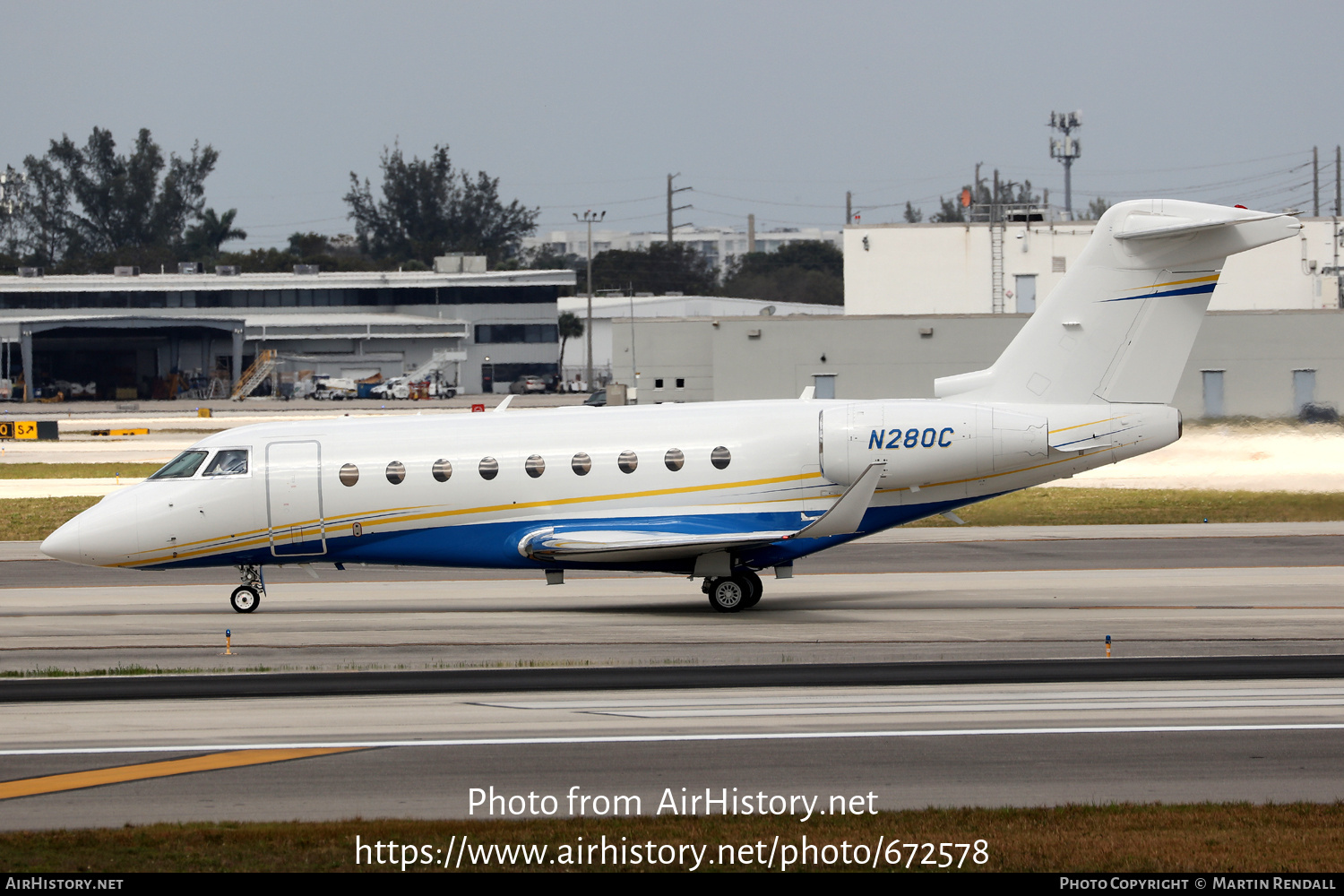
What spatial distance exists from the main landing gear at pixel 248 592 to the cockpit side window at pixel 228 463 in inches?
64.9

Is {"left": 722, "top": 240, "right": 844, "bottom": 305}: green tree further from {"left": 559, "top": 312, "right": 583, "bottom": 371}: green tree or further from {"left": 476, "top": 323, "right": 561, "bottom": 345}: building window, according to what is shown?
{"left": 476, "top": 323, "right": 561, "bottom": 345}: building window

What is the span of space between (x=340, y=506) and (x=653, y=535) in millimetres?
5050

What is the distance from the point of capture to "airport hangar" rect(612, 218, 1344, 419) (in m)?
51.2

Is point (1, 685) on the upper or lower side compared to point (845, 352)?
lower

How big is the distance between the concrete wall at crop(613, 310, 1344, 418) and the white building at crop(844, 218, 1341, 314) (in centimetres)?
1049

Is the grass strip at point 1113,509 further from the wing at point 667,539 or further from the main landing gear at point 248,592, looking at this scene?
the main landing gear at point 248,592

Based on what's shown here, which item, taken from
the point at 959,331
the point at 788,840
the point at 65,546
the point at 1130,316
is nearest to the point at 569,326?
the point at 959,331

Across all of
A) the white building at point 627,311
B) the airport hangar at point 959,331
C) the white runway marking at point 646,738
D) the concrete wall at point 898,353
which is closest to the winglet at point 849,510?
the white runway marking at point 646,738

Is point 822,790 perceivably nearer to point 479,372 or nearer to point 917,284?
point 917,284

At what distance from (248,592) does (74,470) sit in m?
29.2

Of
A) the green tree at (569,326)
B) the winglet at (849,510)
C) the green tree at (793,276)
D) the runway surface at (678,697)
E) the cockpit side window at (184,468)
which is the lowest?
the runway surface at (678,697)

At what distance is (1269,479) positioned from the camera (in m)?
37.5

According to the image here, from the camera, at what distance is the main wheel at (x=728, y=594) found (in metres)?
21.6
